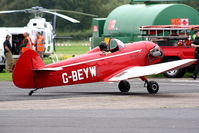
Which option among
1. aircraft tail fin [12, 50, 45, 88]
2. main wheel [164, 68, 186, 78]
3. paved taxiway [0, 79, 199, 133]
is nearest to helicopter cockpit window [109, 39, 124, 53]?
paved taxiway [0, 79, 199, 133]

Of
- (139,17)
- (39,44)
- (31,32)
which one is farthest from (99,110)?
(31,32)

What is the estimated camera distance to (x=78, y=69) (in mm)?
19016

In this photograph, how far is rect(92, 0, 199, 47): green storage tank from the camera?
32250 mm

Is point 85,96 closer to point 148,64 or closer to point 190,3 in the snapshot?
point 148,64

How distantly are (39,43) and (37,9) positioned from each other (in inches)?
157

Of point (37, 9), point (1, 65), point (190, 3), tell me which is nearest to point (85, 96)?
point (1, 65)

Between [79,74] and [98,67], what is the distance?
0.68m

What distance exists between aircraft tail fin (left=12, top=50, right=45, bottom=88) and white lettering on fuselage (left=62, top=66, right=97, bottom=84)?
73cm

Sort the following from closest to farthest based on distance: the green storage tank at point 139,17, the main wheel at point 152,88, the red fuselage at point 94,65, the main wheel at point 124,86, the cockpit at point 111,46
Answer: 1. the red fuselage at point 94,65
2. the main wheel at point 152,88
3. the cockpit at point 111,46
4. the main wheel at point 124,86
5. the green storage tank at point 139,17

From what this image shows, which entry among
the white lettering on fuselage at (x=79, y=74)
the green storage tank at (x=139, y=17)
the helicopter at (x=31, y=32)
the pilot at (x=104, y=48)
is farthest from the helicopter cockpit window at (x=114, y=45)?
the helicopter at (x=31, y=32)

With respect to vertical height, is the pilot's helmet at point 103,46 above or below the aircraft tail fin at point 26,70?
above

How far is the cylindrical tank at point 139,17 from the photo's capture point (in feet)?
106

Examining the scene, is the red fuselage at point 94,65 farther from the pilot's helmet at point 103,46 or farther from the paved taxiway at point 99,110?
the paved taxiway at point 99,110

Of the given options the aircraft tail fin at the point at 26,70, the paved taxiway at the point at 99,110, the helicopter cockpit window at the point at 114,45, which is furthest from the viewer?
the helicopter cockpit window at the point at 114,45
